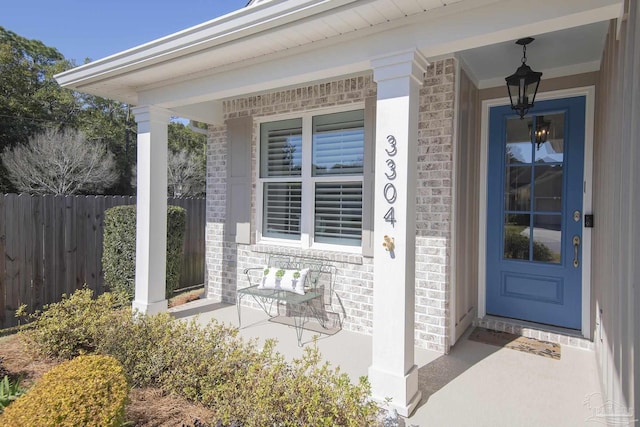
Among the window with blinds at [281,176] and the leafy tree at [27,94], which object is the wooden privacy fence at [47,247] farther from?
the leafy tree at [27,94]

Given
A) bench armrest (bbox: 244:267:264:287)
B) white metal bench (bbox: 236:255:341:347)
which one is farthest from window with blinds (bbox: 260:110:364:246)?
bench armrest (bbox: 244:267:264:287)

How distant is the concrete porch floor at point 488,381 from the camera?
8.24 feet

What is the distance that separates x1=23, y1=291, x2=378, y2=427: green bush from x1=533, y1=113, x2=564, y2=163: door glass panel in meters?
3.30

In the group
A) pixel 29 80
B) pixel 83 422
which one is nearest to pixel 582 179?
pixel 83 422

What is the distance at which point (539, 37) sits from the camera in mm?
3168

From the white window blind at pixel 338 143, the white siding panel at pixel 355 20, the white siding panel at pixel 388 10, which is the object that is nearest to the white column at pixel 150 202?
the white window blind at pixel 338 143

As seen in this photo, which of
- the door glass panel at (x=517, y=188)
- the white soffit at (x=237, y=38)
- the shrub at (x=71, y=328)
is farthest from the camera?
the door glass panel at (x=517, y=188)

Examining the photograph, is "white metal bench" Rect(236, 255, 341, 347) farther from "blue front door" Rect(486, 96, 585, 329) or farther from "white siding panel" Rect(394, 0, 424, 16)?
"white siding panel" Rect(394, 0, 424, 16)

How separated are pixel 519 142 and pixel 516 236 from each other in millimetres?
1114

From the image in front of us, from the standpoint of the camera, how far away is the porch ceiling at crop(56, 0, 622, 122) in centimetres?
231

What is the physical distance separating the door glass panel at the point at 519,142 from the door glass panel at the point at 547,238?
0.70 m

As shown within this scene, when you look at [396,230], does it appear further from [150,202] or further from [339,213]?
[150,202]

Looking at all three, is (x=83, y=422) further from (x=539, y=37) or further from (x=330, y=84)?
(x=539, y=37)

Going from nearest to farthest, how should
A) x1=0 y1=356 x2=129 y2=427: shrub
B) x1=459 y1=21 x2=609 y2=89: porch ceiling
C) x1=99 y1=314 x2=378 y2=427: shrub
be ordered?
x1=0 y1=356 x2=129 y2=427: shrub → x1=99 y1=314 x2=378 y2=427: shrub → x1=459 y1=21 x2=609 y2=89: porch ceiling
